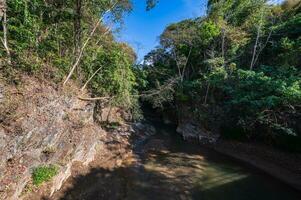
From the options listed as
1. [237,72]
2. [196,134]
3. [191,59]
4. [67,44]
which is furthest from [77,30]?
[191,59]

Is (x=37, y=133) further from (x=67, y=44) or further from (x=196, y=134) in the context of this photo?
(x=196, y=134)

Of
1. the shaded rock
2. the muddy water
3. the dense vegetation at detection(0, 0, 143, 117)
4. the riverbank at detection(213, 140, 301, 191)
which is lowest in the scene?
the muddy water

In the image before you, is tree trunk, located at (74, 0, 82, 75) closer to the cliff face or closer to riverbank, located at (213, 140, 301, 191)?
the cliff face

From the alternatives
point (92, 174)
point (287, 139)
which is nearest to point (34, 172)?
point (92, 174)

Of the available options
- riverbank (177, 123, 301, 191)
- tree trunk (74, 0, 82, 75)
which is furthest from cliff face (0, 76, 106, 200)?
riverbank (177, 123, 301, 191)

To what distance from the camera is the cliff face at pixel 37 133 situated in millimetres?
6629

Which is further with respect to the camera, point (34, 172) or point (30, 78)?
point (30, 78)

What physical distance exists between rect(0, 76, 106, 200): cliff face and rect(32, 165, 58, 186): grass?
0.16 m

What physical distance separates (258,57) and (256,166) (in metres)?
10.3

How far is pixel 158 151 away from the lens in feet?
49.0

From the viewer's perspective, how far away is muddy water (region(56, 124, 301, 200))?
29.5 feet

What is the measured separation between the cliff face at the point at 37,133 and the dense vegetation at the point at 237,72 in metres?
6.70

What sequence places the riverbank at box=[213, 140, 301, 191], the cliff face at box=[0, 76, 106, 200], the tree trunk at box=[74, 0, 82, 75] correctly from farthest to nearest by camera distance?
the riverbank at box=[213, 140, 301, 191], the tree trunk at box=[74, 0, 82, 75], the cliff face at box=[0, 76, 106, 200]

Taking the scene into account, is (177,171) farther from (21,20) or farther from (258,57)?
(258,57)
